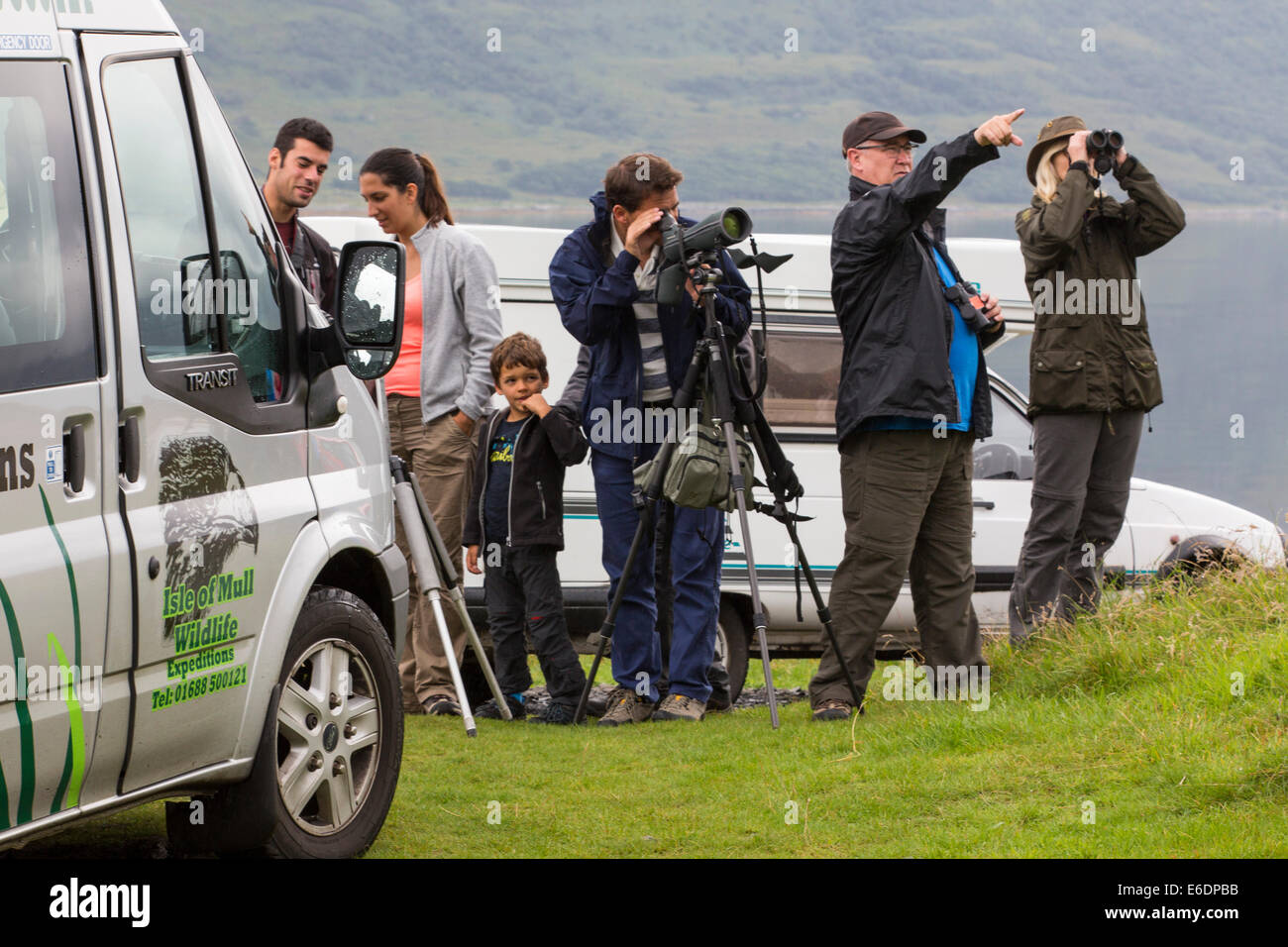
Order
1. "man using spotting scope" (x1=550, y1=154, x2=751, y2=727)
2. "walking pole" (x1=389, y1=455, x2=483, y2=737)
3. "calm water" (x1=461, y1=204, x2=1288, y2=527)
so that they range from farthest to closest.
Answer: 1. "calm water" (x1=461, y1=204, x2=1288, y2=527)
2. "man using spotting scope" (x1=550, y1=154, x2=751, y2=727)
3. "walking pole" (x1=389, y1=455, x2=483, y2=737)

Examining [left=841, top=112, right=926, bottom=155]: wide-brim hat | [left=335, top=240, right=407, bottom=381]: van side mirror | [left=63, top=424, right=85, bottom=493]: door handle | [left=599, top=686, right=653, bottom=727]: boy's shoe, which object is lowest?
[left=599, top=686, right=653, bottom=727]: boy's shoe

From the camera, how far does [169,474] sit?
3.86 metres

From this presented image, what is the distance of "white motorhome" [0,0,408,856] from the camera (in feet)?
11.5

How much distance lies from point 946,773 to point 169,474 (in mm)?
2885

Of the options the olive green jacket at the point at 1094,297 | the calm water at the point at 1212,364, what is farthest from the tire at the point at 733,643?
the calm water at the point at 1212,364

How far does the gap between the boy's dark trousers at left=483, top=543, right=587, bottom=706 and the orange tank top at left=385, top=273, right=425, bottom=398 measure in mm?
818

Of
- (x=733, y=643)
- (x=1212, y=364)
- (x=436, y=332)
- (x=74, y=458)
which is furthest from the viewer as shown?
(x=1212, y=364)

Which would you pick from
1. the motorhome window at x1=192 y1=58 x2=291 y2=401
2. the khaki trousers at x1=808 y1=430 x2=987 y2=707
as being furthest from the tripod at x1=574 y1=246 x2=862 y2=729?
the motorhome window at x1=192 y1=58 x2=291 y2=401

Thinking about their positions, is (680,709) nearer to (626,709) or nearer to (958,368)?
(626,709)

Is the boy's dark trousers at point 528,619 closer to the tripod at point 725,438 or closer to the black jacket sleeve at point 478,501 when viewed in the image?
the black jacket sleeve at point 478,501

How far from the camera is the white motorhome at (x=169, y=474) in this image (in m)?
3.49

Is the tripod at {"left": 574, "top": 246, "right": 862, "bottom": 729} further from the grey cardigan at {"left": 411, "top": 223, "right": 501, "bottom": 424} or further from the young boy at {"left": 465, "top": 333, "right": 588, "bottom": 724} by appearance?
the grey cardigan at {"left": 411, "top": 223, "right": 501, "bottom": 424}

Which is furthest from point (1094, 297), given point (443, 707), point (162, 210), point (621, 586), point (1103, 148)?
point (162, 210)
